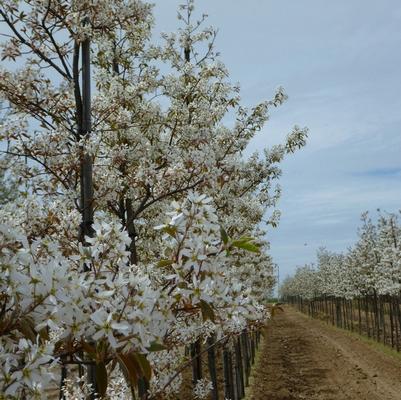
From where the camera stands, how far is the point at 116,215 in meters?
7.82

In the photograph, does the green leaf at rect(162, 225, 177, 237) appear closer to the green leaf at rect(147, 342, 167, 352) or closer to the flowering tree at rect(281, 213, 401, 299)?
the green leaf at rect(147, 342, 167, 352)

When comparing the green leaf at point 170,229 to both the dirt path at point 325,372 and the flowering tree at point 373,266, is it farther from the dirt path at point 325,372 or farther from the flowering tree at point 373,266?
the flowering tree at point 373,266

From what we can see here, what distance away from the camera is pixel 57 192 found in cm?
518

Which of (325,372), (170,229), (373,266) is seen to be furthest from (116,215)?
(373,266)

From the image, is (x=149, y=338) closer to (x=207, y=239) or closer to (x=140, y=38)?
(x=207, y=239)

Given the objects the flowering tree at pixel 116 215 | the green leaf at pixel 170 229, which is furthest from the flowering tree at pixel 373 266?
the green leaf at pixel 170 229

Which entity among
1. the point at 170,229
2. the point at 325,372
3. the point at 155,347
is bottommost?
the point at 325,372

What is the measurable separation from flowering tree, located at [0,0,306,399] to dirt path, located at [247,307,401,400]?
8.83 m

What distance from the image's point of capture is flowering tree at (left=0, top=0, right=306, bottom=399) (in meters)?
1.99

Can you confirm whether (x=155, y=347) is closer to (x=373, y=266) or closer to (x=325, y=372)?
(x=325, y=372)

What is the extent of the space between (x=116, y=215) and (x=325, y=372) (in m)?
17.0

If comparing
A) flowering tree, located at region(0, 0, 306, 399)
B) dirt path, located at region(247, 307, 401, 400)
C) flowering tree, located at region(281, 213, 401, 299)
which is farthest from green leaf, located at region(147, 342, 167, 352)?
flowering tree, located at region(281, 213, 401, 299)

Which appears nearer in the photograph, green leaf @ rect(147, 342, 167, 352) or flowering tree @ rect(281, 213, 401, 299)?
green leaf @ rect(147, 342, 167, 352)

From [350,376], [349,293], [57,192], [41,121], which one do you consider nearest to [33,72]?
[41,121]
